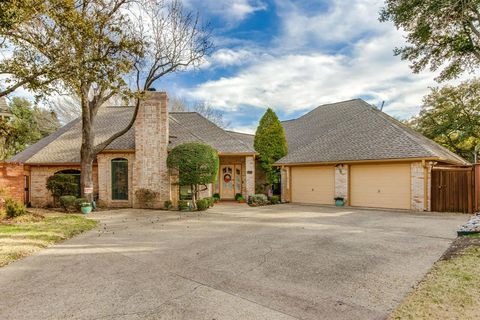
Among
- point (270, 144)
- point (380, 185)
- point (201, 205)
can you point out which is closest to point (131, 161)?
point (201, 205)

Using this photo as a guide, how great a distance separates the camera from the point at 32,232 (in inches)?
320

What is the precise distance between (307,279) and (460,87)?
26.0 m

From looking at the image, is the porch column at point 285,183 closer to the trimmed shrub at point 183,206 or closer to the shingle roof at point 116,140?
the shingle roof at point 116,140

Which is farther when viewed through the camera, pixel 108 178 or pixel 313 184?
pixel 313 184

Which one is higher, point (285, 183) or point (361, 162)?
point (361, 162)

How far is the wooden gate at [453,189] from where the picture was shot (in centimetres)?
1181

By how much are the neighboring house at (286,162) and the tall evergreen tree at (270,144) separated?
767mm

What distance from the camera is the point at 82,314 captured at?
3.51 m

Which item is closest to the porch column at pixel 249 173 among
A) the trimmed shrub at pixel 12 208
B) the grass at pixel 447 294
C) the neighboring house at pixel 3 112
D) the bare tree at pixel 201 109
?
the trimmed shrub at pixel 12 208

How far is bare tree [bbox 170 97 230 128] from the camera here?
35659 millimetres

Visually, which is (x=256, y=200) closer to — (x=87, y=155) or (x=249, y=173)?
(x=249, y=173)

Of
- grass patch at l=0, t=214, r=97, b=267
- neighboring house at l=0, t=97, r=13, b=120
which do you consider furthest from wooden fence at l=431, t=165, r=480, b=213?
neighboring house at l=0, t=97, r=13, b=120

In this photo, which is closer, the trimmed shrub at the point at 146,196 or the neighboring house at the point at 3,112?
the neighboring house at the point at 3,112

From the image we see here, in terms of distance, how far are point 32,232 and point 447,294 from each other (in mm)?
10188
